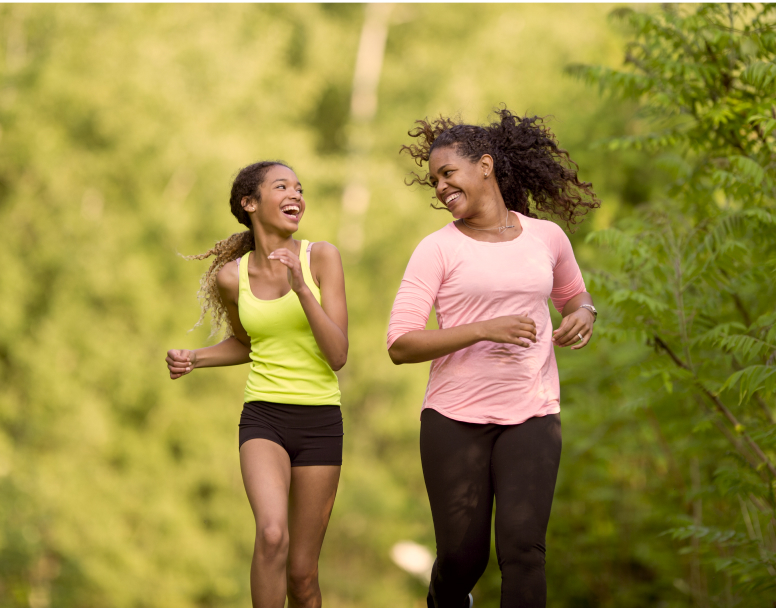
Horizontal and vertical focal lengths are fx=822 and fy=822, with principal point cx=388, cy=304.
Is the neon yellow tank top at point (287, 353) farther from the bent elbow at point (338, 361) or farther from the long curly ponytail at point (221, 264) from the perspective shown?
the long curly ponytail at point (221, 264)

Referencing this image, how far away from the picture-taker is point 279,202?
4.36 metres

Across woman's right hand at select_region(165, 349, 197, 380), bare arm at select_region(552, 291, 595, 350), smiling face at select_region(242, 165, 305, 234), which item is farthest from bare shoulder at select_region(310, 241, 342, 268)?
bare arm at select_region(552, 291, 595, 350)

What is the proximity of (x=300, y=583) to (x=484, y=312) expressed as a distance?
5.46ft

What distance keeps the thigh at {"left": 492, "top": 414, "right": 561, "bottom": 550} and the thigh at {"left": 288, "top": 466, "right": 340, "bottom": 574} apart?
3.06 ft

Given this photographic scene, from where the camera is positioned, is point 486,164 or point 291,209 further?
point 291,209

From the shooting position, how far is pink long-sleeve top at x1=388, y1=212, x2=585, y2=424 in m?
3.73

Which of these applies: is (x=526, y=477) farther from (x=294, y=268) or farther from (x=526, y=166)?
(x=526, y=166)

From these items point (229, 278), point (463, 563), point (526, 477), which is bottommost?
point (463, 563)

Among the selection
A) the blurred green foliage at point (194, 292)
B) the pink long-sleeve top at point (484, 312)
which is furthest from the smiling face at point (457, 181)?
the blurred green foliage at point (194, 292)

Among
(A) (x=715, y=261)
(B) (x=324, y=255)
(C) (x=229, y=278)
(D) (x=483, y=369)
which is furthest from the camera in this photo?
(A) (x=715, y=261)

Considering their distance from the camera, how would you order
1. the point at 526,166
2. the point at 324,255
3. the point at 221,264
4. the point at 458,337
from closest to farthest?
the point at 458,337 → the point at 324,255 → the point at 526,166 → the point at 221,264

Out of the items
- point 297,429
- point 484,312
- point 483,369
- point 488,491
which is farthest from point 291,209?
point 488,491

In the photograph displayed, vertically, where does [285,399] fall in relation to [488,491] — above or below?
above

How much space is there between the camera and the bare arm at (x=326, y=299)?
391 centimetres
